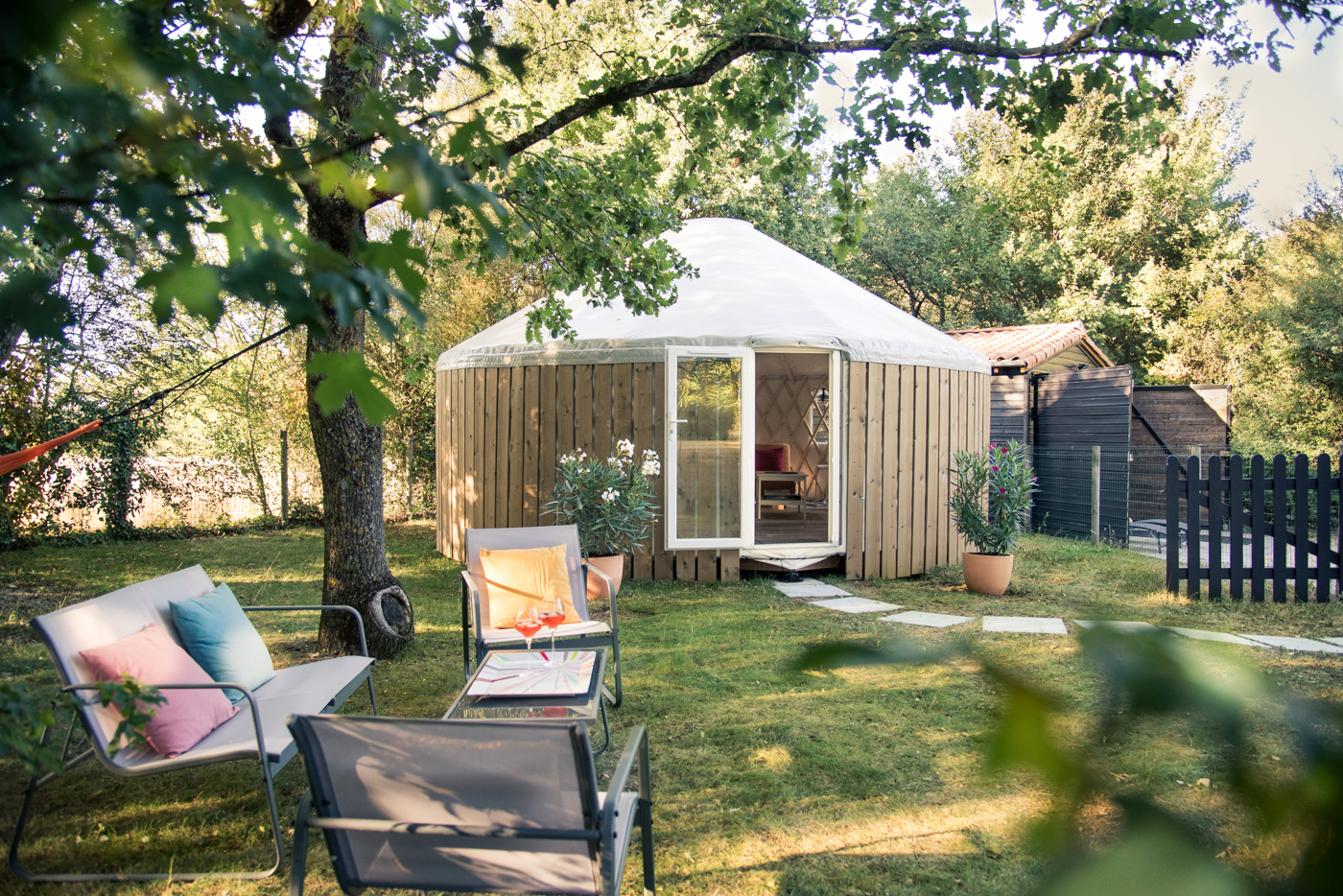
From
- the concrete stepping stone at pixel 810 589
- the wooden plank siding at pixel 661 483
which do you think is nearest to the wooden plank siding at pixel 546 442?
the wooden plank siding at pixel 661 483

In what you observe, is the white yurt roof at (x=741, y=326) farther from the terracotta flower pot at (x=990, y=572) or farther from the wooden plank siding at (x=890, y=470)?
the terracotta flower pot at (x=990, y=572)

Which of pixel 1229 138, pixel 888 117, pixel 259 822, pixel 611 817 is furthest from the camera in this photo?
pixel 1229 138

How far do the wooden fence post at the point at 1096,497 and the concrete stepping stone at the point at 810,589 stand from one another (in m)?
3.38

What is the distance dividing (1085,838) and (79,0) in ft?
2.65

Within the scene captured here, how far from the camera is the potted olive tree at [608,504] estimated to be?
5.79 meters

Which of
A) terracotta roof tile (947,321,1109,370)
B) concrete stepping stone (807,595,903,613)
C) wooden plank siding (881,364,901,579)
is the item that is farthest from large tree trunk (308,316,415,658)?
terracotta roof tile (947,321,1109,370)

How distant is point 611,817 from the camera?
1.66m

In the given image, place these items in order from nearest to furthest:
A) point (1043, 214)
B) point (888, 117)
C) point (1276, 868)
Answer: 1. point (1276, 868)
2. point (888, 117)
3. point (1043, 214)

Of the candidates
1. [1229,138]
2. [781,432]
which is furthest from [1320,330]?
[781,432]

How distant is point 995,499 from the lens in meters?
5.85

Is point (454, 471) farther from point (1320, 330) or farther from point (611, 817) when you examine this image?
point (1320, 330)

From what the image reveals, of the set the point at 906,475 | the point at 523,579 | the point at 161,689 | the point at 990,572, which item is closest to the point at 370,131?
the point at 161,689

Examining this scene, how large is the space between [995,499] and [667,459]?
2.33m

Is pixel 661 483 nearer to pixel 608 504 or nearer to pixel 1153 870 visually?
pixel 608 504
